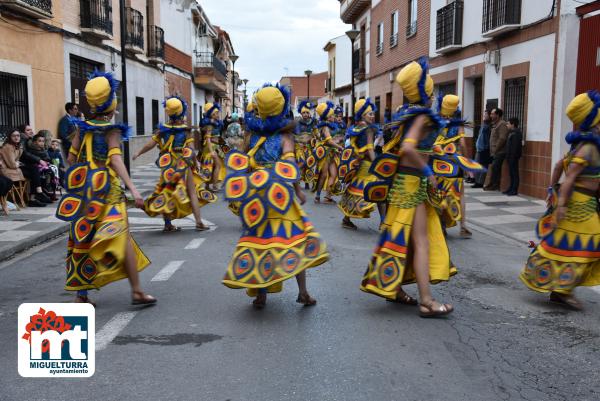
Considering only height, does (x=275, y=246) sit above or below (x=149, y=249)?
above

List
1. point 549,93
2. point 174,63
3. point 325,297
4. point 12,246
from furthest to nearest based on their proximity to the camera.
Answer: point 174,63, point 549,93, point 12,246, point 325,297

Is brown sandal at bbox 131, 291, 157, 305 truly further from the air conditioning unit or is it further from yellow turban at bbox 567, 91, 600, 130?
the air conditioning unit

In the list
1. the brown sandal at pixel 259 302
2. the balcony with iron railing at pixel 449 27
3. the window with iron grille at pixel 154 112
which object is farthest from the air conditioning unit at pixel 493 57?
the window with iron grille at pixel 154 112

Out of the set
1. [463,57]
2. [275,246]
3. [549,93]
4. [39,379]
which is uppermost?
[463,57]

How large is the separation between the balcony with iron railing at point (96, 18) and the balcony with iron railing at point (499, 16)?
34.3 feet

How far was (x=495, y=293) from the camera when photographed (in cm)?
554

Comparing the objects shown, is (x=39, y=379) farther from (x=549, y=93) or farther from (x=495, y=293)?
(x=549, y=93)

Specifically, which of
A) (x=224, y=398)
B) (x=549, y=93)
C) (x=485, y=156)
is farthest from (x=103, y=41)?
(x=224, y=398)

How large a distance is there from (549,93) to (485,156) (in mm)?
2830

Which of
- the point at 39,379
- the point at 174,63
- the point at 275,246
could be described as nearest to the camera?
the point at 39,379

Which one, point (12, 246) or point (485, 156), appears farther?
point (485, 156)

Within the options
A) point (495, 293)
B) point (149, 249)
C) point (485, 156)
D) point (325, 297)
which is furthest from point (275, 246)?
point (485, 156)

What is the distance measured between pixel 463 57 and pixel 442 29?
5.29 feet

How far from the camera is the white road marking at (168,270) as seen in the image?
5.94 meters
